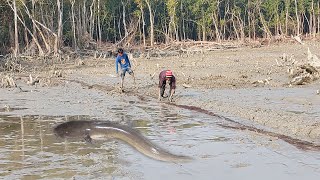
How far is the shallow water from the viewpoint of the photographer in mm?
5906

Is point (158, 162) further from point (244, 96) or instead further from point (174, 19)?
point (174, 19)

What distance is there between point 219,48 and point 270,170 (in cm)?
3822

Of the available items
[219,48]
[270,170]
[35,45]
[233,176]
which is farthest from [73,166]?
[219,48]

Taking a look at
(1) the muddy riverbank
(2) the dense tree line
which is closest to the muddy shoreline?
(1) the muddy riverbank

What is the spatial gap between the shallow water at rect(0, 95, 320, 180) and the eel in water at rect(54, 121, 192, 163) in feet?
0.52

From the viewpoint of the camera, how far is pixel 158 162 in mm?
6484

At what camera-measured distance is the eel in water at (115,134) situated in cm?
681

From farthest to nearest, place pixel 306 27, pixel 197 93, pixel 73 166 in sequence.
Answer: pixel 306 27 < pixel 197 93 < pixel 73 166

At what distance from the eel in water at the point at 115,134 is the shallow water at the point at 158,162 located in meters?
0.16

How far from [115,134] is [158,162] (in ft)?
5.37

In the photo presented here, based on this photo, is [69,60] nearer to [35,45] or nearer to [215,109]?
[35,45]

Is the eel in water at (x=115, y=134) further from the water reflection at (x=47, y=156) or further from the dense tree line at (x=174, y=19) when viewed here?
the dense tree line at (x=174, y=19)

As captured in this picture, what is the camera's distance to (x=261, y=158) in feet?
21.9

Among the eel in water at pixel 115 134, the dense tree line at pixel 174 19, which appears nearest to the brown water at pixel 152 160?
the eel in water at pixel 115 134
